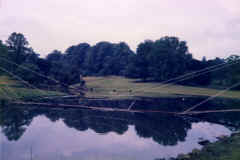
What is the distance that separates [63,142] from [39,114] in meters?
8.98

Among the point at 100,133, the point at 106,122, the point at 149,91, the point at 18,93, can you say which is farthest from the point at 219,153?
the point at 149,91

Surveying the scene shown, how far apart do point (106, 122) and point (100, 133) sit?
271cm

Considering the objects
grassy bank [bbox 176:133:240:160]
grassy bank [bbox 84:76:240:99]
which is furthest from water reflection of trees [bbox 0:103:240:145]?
grassy bank [bbox 84:76:240:99]

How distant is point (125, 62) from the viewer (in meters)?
71.8

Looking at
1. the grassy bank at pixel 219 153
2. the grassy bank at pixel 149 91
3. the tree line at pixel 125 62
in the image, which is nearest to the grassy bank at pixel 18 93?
the tree line at pixel 125 62

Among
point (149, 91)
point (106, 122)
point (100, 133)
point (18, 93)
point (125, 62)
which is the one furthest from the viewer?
point (125, 62)

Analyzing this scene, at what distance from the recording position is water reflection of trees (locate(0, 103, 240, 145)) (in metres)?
15.4

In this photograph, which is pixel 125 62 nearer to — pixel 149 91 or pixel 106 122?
pixel 149 91

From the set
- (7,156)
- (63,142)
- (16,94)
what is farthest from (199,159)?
(16,94)

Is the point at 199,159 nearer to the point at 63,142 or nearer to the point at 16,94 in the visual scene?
the point at 63,142

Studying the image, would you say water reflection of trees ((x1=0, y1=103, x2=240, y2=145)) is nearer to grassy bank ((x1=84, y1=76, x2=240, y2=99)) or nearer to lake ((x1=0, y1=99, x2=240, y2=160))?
lake ((x1=0, y1=99, x2=240, y2=160))

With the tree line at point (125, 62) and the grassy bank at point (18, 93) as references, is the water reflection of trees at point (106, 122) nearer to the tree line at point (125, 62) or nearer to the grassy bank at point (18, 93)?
the grassy bank at point (18, 93)

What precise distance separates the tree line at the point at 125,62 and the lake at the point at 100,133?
8439 mm

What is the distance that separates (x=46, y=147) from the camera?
12.4 meters
